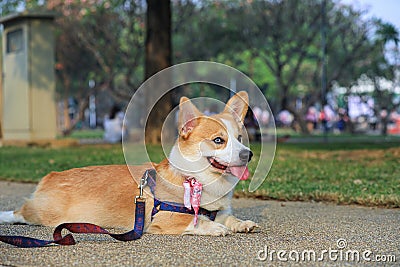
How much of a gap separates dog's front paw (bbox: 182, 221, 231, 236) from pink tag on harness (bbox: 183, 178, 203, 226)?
0.08 meters

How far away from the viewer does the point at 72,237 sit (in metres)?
4.49

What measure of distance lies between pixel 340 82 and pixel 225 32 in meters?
6.72

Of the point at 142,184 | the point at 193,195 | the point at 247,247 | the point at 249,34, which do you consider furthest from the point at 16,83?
the point at 249,34

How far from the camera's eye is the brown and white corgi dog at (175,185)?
4.51m

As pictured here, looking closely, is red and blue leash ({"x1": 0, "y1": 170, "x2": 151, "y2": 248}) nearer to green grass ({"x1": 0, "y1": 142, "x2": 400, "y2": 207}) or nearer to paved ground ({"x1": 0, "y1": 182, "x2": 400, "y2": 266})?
paved ground ({"x1": 0, "y1": 182, "x2": 400, "y2": 266})

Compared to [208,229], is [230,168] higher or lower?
higher

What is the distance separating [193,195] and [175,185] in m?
0.21

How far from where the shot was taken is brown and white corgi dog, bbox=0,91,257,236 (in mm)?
4508

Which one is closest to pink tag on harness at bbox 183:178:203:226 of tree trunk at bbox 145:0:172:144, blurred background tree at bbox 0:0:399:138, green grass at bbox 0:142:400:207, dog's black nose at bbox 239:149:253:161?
dog's black nose at bbox 239:149:253:161

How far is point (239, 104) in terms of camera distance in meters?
4.74

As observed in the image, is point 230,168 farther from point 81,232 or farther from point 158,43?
point 158,43

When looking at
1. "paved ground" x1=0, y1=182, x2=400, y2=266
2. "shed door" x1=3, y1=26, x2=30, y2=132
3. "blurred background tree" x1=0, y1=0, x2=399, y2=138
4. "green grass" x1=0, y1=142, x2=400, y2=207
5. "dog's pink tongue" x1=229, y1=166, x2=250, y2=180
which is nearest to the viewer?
"paved ground" x1=0, y1=182, x2=400, y2=266

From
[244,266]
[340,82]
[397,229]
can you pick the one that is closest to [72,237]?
[244,266]

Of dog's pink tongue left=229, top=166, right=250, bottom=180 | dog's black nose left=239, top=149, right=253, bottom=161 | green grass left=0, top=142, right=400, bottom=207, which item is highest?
dog's black nose left=239, top=149, right=253, bottom=161
